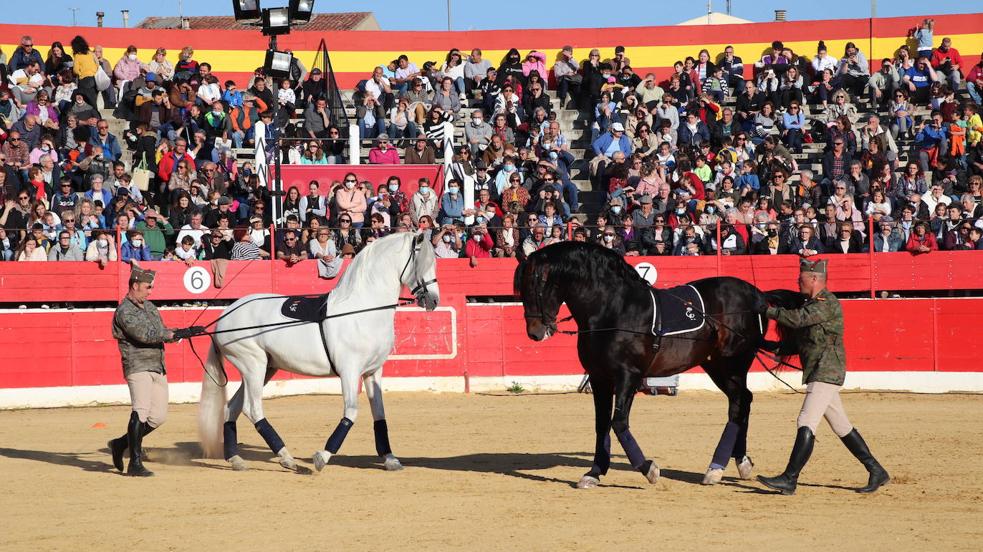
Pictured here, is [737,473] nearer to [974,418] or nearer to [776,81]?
[974,418]

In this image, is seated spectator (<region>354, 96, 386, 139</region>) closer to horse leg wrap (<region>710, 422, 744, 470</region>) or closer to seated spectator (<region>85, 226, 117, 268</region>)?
seated spectator (<region>85, 226, 117, 268</region>)

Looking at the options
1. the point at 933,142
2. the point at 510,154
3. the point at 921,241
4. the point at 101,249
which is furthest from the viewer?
the point at 933,142

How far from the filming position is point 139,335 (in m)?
11.2

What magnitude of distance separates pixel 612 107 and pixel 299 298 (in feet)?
46.3

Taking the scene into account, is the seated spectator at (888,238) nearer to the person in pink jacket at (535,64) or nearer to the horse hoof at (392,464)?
the person in pink jacket at (535,64)

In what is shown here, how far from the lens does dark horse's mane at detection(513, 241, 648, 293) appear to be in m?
10.7

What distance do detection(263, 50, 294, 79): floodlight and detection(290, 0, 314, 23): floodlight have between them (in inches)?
24.5

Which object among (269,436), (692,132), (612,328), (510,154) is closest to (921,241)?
(692,132)

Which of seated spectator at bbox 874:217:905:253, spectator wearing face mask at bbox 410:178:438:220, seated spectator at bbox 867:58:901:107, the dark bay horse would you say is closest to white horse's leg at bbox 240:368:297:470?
the dark bay horse

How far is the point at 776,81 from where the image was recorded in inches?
1015

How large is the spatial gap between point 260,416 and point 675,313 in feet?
13.1

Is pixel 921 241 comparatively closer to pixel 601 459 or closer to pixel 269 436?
pixel 601 459

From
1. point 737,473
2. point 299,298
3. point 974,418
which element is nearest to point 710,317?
point 737,473

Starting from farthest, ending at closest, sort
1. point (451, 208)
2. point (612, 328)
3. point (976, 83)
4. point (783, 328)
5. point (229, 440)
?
point (976, 83)
point (451, 208)
point (229, 440)
point (612, 328)
point (783, 328)
